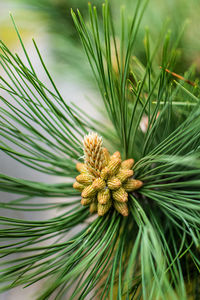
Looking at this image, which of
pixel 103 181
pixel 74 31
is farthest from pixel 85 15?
pixel 103 181

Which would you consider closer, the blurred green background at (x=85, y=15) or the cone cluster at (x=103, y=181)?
the cone cluster at (x=103, y=181)

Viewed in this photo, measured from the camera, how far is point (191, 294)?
34 cm

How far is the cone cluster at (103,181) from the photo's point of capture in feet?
0.91

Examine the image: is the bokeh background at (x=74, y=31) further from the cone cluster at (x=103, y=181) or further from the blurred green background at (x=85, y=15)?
the cone cluster at (x=103, y=181)

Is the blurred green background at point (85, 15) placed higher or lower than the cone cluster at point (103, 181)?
higher

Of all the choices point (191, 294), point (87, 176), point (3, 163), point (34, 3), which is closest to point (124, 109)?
point (87, 176)

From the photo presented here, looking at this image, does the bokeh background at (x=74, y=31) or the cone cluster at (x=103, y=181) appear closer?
the cone cluster at (x=103, y=181)

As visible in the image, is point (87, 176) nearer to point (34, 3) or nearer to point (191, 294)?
point (191, 294)

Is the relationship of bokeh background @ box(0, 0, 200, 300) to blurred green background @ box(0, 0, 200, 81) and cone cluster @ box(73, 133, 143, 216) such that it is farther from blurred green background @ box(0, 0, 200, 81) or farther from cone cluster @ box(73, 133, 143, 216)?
cone cluster @ box(73, 133, 143, 216)

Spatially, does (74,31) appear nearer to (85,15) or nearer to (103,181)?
(85,15)

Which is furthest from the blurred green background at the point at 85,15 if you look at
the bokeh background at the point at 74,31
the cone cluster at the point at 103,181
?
the cone cluster at the point at 103,181

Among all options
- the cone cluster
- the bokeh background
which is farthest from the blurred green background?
the cone cluster

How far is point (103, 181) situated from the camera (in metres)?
0.28

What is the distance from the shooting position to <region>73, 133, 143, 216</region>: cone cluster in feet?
0.91
